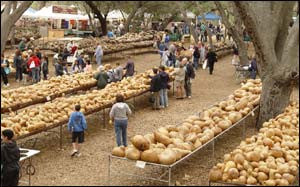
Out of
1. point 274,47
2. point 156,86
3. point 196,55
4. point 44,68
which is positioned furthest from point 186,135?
point 196,55

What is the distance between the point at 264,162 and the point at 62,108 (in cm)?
615

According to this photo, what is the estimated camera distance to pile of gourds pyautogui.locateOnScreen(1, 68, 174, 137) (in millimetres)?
12273

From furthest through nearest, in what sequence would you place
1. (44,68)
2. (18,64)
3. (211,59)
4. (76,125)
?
(211,59) < (18,64) < (44,68) < (76,125)

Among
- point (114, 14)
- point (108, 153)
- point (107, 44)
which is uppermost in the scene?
point (114, 14)

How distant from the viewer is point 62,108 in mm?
13977

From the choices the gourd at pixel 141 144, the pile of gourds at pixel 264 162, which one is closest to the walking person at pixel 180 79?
the pile of gourds at pixel 264 162

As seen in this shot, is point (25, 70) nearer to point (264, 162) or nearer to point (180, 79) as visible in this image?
point (180, 79)

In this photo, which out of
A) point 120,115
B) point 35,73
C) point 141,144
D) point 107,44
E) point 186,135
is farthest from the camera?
point 107,44

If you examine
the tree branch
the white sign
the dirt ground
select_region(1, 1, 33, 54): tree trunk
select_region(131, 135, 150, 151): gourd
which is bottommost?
the dirt ground

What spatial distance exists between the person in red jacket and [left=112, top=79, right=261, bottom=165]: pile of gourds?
9.19 meters

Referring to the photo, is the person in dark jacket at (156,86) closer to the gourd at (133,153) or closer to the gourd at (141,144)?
the gourd at (141,144)

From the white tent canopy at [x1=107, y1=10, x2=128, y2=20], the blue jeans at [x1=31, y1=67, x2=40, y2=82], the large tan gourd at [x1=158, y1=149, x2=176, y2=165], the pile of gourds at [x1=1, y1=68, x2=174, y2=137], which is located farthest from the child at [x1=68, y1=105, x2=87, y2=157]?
the white tent canopy at [x1=107, y1=10, x2=128, y2=20]

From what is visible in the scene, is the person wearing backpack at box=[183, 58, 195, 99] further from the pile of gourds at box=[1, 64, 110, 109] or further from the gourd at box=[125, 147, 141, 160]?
the gourd at box=[125, 147, 141, 160]

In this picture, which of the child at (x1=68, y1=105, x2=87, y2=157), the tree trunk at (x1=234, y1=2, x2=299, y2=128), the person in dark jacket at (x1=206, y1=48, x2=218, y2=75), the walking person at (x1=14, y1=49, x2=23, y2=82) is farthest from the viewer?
the person in dark jacket at (x1=206, y1=48, x2=218, y2=75)
